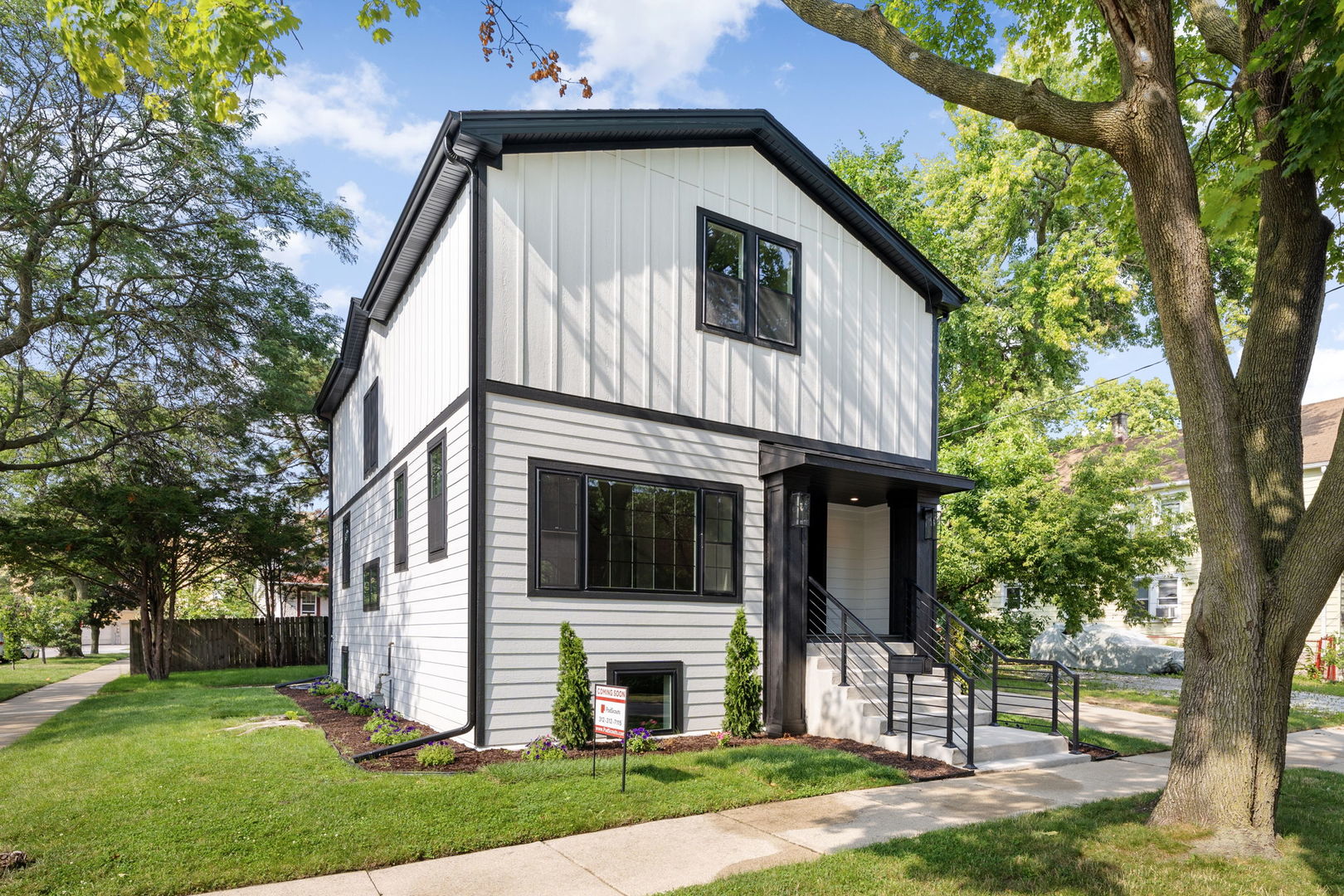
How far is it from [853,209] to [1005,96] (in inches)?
231

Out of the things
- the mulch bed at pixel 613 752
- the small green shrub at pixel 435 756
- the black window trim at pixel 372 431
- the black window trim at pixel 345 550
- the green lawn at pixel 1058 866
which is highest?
the black window trim at pixel 372 431

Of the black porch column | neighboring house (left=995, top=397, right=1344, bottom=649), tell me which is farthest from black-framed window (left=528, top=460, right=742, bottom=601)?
neighboring house (left=995, top=397, right=1344, bottom=649)

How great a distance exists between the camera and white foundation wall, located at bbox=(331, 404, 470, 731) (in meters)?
9.16

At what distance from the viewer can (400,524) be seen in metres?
12.5

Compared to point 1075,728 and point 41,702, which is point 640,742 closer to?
point 1075,728

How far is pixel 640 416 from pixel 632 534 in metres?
1.36

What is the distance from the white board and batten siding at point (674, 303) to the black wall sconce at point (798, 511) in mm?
1032

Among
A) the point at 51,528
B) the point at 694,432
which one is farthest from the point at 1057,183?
the point at 51,528

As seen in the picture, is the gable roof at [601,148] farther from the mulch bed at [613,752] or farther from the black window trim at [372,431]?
the mulch bed at [613,752]

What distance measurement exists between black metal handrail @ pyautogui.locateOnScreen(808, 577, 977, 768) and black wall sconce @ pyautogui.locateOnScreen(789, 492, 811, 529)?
0.89m

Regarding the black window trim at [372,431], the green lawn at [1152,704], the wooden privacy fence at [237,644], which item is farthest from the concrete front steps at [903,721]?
the wooden privacy fence at [237,644]

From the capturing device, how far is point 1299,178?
661 centimetres

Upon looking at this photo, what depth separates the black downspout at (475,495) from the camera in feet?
28.0

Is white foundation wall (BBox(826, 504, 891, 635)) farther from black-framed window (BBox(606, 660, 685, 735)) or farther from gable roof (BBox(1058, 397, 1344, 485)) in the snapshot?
gable roof (BBox(1058, 397, 1344, 485))
